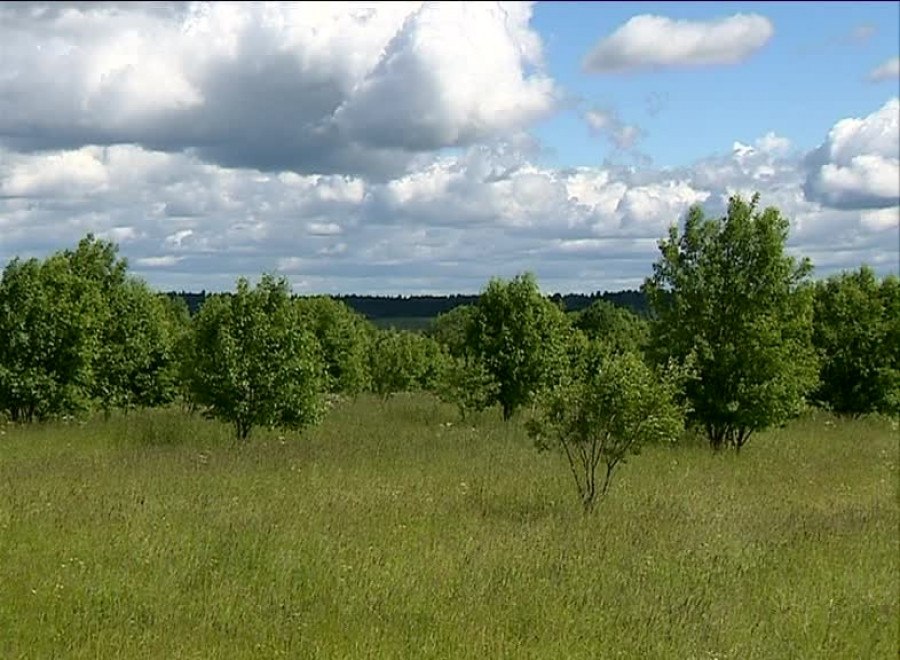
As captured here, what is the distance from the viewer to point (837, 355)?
35.6 metres

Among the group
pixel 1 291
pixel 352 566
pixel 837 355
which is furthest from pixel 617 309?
pixel 352 566

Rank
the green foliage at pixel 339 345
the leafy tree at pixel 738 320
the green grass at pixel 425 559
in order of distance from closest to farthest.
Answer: the green grass at pixel 425 559
the leafy tree at pixel 738 320
the green foliage at pixel 339 345

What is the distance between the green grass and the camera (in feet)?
32.2

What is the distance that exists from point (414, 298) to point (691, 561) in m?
158

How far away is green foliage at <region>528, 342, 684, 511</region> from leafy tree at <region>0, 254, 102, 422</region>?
1456cm

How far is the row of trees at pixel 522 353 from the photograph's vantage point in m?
17.8

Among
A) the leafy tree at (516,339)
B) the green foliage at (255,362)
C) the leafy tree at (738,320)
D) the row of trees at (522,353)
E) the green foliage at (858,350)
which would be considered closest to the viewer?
the row of trees at (522,353)

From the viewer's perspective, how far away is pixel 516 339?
31.5 metres

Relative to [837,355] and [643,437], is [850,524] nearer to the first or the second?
[643,437]

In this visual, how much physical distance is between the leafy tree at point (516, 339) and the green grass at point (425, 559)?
30.4ft

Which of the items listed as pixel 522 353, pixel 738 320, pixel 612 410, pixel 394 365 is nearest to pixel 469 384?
pixel 522 353

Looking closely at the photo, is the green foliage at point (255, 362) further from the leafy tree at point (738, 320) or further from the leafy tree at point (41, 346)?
the leafy tree at point (738, 320)


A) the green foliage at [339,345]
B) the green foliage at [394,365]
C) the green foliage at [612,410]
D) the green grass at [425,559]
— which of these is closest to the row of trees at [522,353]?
the green foliage at [612,410]

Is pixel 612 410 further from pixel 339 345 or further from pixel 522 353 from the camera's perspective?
pixel 339 345
